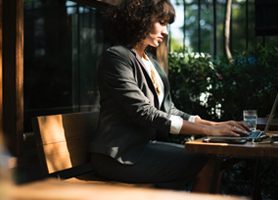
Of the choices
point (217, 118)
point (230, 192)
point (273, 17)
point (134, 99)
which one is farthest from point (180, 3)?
point (134, 99)

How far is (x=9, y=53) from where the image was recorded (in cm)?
283

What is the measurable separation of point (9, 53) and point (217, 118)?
6.73 ft

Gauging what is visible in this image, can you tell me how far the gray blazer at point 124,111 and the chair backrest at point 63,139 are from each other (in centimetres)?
13

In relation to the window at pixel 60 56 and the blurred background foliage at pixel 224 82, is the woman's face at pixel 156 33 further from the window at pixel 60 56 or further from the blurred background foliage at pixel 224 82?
the window at pixel 60 56

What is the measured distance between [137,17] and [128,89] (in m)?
0.47

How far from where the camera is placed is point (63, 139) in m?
2.38

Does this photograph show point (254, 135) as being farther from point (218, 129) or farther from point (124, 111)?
point (124, 111)

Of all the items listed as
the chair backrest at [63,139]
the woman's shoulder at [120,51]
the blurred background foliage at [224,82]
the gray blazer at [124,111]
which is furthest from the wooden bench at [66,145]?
the blurred background foliage at [224,82]

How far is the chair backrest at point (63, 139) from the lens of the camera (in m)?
2.24

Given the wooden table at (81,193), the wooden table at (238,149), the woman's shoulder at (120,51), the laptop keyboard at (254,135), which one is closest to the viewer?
the wooden table at (81,193)

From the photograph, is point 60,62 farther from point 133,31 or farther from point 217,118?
point 133,31

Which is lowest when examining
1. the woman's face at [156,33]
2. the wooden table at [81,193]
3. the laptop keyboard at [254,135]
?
the laptop keyboard at [254,135]

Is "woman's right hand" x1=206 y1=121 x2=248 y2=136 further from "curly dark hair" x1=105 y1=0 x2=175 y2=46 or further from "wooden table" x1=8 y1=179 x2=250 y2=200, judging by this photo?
"wooden table" x1=8 y1=179 x2=250 y2=200

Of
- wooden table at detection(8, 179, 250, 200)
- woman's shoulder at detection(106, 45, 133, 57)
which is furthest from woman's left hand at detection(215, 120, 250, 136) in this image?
wooden table at detection(8, 179, 250, 200)
